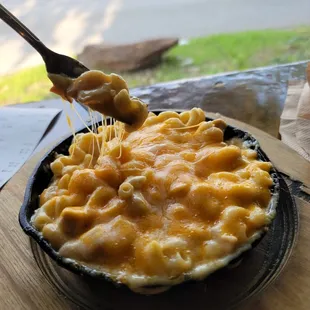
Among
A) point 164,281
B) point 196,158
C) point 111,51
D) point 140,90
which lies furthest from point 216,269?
point 111,51

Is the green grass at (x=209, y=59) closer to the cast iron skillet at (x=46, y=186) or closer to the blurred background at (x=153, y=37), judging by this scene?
the blurred background at (x=153, y=37)

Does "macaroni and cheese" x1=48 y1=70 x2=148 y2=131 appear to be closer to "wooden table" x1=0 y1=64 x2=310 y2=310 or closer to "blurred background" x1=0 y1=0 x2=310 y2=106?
"wooden table" x1=0 y1=64 x2=310 y2=310

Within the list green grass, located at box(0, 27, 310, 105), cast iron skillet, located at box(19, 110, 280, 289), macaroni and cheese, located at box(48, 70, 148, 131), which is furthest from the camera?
green grass, located at box(0, 27, 310, 105)

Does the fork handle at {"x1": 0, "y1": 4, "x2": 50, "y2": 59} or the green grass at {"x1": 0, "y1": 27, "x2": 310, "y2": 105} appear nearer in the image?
the fork handle at {"x1": 0, "y1": 4, "x2": 50, "y2": 59}

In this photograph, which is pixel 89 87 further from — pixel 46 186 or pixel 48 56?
pixel 46 186

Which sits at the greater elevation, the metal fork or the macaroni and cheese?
the metal fork

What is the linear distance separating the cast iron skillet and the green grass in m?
1.45

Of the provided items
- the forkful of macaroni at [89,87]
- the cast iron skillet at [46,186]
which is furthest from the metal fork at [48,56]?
the cast iron skillet at [46,186]

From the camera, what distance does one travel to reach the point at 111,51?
275 cm

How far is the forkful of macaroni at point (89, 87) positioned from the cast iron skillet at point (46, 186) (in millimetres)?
207

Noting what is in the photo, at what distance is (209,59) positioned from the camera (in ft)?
9.10

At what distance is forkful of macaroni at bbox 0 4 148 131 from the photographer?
948mm

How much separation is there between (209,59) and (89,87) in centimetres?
193

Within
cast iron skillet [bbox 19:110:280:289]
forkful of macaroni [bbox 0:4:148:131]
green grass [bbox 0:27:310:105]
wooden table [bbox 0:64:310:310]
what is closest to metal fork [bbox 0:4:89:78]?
forkful of macaroni [bbox 0:4:148:131]
